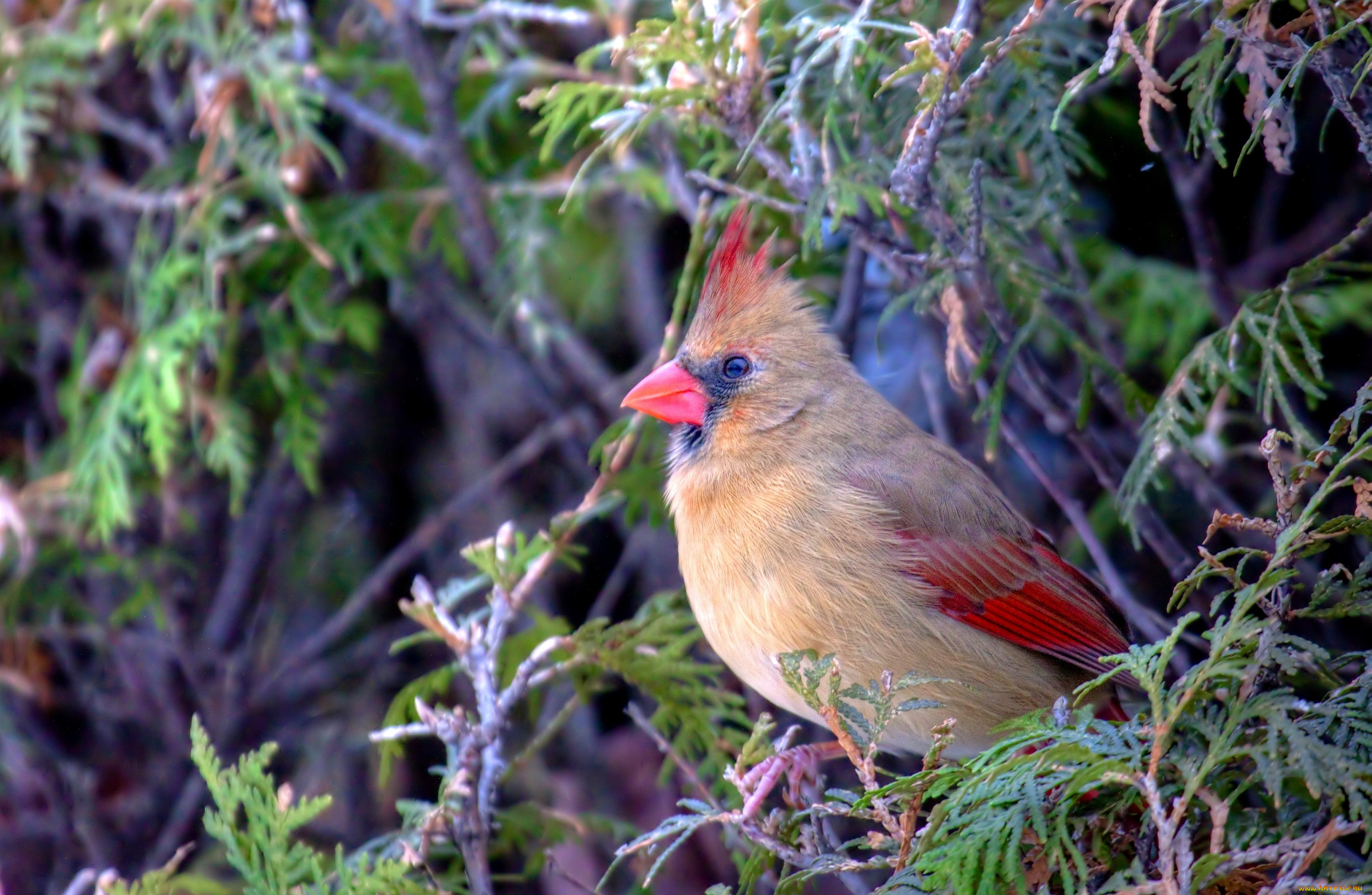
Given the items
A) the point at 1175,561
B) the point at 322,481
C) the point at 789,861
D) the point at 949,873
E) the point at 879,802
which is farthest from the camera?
the point at 322,481

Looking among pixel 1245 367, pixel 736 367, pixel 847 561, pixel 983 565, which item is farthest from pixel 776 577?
pixel 1245 367

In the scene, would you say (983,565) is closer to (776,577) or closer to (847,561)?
(847,561)

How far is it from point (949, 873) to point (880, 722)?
7.4 inches

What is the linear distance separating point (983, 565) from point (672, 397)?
675 millimetres

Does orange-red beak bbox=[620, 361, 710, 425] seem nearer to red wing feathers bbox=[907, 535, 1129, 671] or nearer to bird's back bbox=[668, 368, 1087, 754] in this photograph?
bird's back bbox=[668, 368, 1087, 754]

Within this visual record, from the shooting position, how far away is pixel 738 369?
2320 mm

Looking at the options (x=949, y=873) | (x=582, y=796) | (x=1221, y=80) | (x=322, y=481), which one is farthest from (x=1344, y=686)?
(x=322, y=481)

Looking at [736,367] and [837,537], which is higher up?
[736,367]

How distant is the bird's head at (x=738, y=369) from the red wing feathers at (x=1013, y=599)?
1.35 ft

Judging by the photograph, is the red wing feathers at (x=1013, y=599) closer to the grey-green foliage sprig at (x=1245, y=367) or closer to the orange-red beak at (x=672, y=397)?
the grey-green foliage sprig at (x=1245, y=367)

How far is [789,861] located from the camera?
61.5 inches

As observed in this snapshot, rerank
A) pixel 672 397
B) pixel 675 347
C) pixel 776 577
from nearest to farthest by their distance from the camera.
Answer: pixel 776 577 < pixel 672 397 < pixel 675 347

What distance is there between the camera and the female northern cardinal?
6.47ft

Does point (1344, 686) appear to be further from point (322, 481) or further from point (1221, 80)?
point (322, 481)
